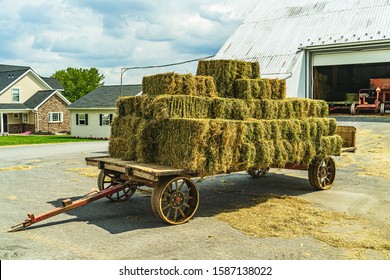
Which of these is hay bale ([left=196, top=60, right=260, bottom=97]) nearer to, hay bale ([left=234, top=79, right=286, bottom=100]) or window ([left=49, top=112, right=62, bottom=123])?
hay bale ([left=234, top=79, right=286, bottom=100])

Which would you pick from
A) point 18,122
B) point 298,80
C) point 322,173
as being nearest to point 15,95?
point 18,122

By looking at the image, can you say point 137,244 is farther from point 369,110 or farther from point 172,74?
point 369,110

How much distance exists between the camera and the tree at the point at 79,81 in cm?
6606

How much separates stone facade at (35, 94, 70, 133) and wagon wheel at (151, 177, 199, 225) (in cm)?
4019

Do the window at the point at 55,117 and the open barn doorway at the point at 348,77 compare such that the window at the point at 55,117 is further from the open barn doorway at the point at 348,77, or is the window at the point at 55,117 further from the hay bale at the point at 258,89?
the hay bale at the point at 258,89

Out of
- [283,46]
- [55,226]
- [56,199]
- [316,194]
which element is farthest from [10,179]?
[283,46]

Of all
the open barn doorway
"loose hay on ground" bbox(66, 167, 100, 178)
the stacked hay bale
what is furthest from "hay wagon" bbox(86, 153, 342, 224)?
the open barn doorway

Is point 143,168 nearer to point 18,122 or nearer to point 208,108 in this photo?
point 208,108

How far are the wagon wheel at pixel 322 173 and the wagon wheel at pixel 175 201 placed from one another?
412cm

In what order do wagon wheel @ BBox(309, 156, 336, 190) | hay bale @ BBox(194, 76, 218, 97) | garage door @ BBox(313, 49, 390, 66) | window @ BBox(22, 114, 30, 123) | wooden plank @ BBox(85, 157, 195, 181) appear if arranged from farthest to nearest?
1. window @ BBox(22, 114, 30, 123)
2. garage door @ BBox(313, 49, 390, 66)
3. wagon wheel @ BBox(309, 156, 336, 190)
4. hay bale @ BBox(194, 76, 218, 97)
5. wooden plank @ BBox(85, 157, 195, 181)

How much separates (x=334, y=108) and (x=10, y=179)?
2262cm

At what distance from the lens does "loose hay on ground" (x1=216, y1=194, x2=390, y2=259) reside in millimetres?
6945

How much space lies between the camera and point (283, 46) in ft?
95.2

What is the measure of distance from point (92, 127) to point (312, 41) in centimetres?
2214
